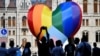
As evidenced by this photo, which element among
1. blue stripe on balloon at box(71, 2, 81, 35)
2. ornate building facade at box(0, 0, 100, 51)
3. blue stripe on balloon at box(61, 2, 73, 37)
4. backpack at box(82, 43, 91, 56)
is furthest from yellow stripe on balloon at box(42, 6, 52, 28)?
ornate building facade at box(0, 0, 100, 51)

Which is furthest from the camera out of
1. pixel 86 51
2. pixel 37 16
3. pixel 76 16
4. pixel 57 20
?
pixel 37 16

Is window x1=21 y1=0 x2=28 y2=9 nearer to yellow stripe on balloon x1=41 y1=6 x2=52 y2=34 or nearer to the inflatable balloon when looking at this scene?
yellow stripe on balloon x1=41 y1=6 x2=52 y2=34

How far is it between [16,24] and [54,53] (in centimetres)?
4501

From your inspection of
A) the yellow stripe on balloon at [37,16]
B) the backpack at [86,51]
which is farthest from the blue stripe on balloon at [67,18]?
the backpack at [86,51]

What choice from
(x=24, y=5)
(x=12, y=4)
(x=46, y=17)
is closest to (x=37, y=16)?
(x=46, y=17)

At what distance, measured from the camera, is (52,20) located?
23.7 meters

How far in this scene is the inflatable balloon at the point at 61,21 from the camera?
894 inches

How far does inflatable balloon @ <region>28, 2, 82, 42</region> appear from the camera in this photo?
74.5ft

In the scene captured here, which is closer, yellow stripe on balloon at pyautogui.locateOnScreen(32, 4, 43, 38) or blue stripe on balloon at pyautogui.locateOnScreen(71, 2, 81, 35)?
blue stripe on balloon at pyautogui.locateOnScreen(71, 2, 81, 35)

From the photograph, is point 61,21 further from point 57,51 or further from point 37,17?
point 57,51

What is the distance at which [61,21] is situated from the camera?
23.4 meters

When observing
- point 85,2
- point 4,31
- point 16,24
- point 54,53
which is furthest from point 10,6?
point 54,53

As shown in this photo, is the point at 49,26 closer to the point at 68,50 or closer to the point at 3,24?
the point at 68,50

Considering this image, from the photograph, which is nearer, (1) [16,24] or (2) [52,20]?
(2) [52,20]
